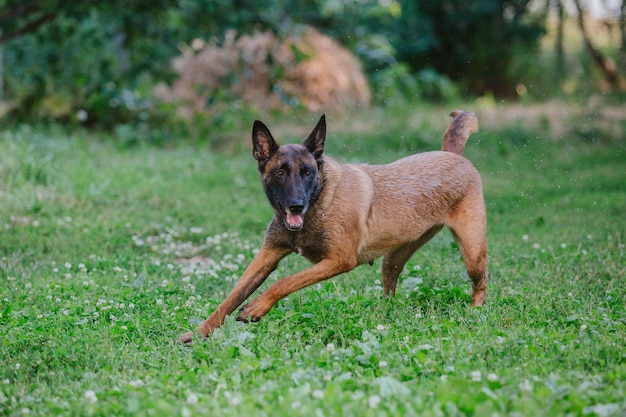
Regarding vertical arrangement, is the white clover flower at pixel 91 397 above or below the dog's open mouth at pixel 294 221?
below

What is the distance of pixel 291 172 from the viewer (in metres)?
5.38

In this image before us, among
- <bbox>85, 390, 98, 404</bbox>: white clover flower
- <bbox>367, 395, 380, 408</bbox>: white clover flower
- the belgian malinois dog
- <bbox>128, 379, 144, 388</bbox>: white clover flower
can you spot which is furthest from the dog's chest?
<bbox>85, 390, 98, 404</bbox>: white clover flower

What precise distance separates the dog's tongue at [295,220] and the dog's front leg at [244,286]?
0.40 meters

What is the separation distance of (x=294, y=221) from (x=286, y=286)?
1.46ft

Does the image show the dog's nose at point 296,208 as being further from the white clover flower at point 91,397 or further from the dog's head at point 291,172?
the white clover flower at point 91,397

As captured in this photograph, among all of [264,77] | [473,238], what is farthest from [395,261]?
[264,77]

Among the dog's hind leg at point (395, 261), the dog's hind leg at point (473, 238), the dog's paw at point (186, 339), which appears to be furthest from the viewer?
the dog's hind leg at point (395, 261)

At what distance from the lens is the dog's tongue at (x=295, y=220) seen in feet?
17.3

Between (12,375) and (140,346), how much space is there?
0.81 metres

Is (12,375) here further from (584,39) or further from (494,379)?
(584,39)

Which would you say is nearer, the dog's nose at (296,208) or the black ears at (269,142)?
the dog's nose at (296,208)

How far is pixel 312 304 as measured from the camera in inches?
230

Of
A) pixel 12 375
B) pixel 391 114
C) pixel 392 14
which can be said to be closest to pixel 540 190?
pixel 391 114

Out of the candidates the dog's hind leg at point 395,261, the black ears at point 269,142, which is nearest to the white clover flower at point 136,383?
the black ears at point 269,142
